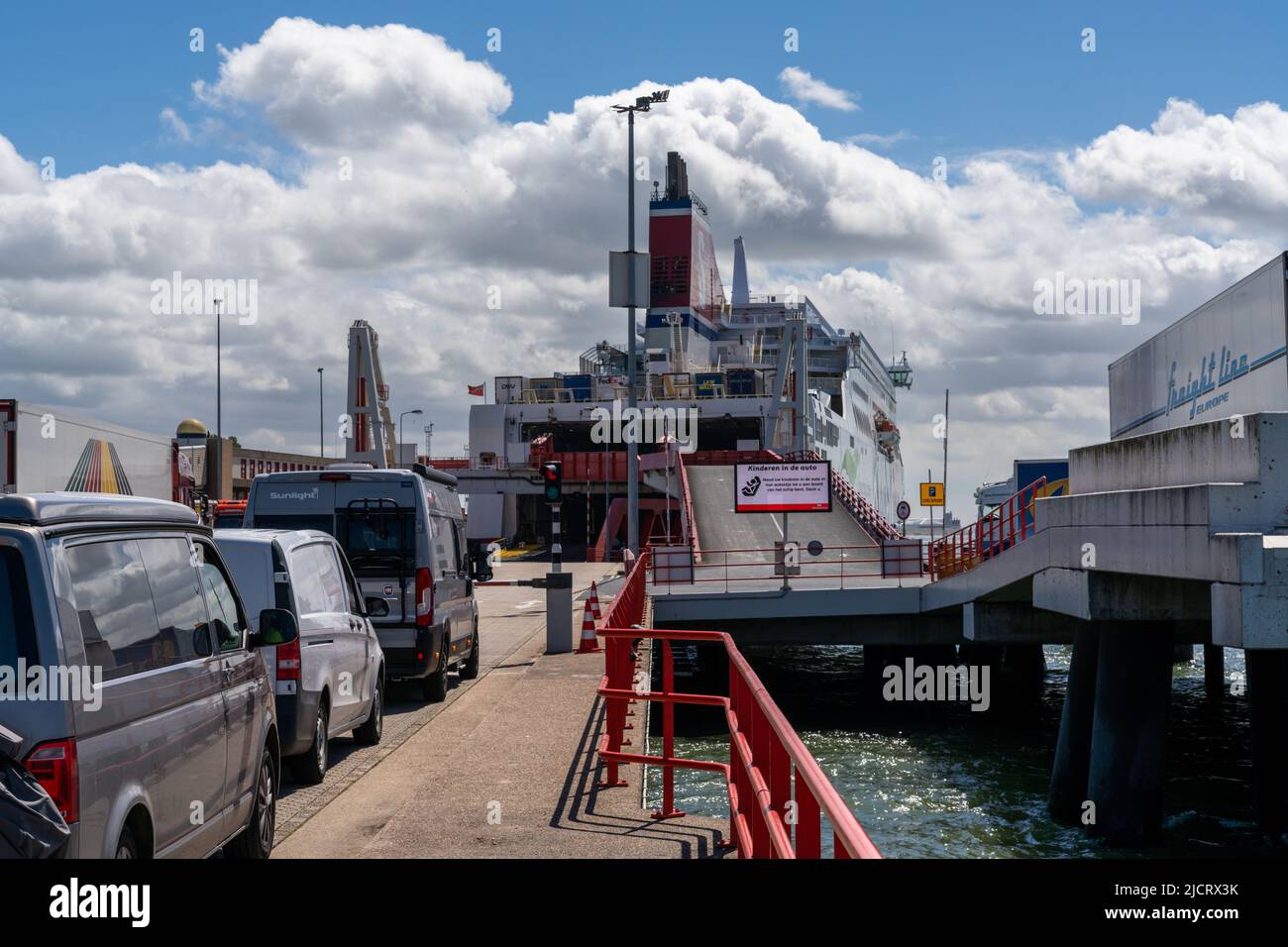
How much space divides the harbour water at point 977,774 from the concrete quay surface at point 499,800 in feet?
5.84

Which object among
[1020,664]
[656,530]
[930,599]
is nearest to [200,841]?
[930,599]

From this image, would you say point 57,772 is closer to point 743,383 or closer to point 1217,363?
point 1217,363

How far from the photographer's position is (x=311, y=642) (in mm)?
10117

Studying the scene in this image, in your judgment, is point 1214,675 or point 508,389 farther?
point 508,389

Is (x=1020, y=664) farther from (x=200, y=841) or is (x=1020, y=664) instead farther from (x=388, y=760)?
(x=200, y=841)

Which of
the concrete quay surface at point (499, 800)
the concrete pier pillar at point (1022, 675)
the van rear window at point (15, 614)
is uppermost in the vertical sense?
the van rear window at point (15, 614)

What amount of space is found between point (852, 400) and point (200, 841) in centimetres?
7992

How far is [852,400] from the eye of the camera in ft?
277

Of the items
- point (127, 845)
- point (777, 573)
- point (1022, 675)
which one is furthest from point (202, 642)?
point (1022, 675)

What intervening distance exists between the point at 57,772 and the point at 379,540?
9837 millimetres

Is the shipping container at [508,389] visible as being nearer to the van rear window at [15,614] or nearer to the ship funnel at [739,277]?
the ship funnel at [739,277]

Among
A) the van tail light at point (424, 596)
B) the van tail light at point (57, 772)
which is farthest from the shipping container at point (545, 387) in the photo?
the van tail light at point (57, 772)

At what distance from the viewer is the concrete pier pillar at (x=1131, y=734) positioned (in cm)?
1398
